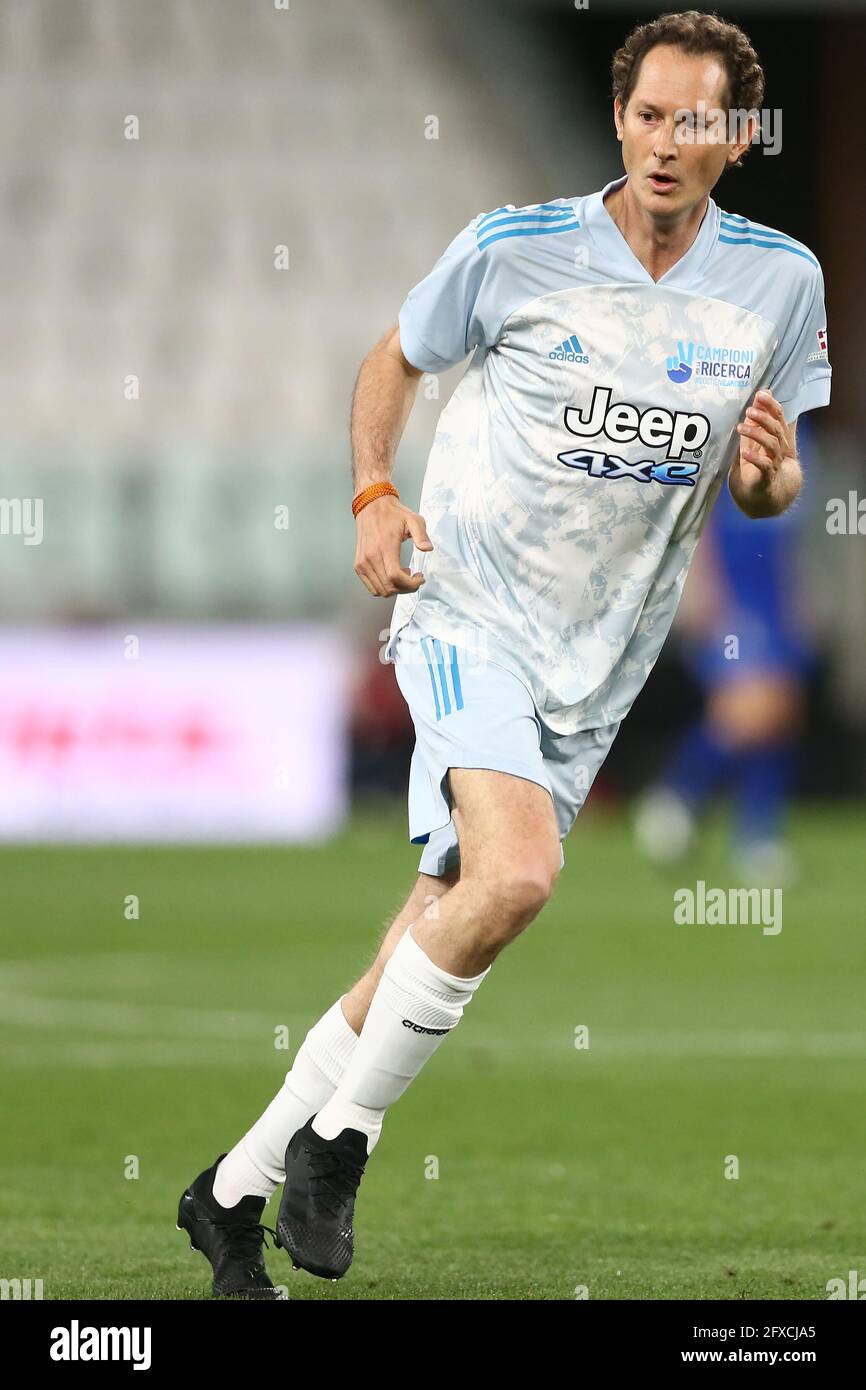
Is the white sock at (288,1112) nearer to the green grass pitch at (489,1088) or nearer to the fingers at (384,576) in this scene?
the green grass pitch at (489,1088)

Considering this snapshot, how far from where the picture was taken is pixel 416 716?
185 inches

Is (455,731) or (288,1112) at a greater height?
(455,731)

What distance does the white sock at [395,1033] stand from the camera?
450 cm

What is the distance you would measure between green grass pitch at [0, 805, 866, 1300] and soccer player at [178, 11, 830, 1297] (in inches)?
18.2

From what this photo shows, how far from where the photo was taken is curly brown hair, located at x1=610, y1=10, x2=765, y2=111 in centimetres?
461

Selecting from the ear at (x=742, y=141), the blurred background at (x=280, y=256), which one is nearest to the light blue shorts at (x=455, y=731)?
the ear at (x=742, y=141)

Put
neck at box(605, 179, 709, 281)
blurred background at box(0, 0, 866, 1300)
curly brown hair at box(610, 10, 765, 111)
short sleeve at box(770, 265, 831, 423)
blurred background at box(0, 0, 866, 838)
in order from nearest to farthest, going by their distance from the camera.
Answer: curly brown hair at box(610, 10, 765, 111)
neck at box(605, 179, 709, 281)
short sleeve at box(770, 265, 831, 423)
blurred background at box(0, 0, 866, 1300)
blurred background at box(0, 0, 866, 838)

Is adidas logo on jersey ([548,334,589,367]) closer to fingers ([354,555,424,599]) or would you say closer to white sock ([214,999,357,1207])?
fingers ([354,555,424,599])

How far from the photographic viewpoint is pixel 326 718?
1645 cm

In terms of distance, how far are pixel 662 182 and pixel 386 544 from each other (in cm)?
89

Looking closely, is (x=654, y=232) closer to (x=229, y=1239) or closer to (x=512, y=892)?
(x=512, y=892)

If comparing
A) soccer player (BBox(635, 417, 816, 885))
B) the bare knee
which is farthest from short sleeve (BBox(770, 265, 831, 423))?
soccer player (BBox(635, 417, 816, 885))

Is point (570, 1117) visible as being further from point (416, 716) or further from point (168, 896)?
point (168, 896)

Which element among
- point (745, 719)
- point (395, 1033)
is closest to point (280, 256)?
point (745, 719)
